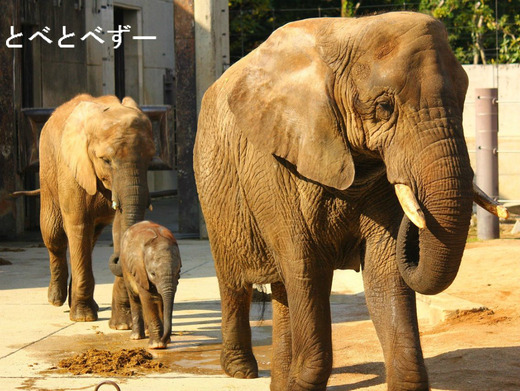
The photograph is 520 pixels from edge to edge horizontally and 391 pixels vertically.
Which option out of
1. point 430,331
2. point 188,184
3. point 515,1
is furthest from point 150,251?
point 515,1

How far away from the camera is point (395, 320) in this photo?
551 centimetres

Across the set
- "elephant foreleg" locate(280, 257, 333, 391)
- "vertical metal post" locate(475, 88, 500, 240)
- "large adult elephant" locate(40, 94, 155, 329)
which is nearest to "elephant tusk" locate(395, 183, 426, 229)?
"elephant foreleg" locate(280, 257, 333, 391)

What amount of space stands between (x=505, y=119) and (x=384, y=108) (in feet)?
43.8

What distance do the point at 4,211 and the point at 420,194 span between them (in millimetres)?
11420

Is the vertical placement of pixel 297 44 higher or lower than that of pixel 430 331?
higher

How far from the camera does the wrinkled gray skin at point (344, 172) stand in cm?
470

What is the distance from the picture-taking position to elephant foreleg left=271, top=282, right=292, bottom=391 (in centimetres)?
633

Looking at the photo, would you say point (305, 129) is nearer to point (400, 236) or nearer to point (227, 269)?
point (400, 236)

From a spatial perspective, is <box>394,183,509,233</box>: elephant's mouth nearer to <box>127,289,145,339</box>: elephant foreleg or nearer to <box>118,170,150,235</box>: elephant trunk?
<box>127,289,145,339</box>: elephant foreleg

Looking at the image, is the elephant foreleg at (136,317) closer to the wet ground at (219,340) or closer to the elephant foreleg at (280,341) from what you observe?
the wet ground at (219,340)

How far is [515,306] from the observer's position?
350 inches

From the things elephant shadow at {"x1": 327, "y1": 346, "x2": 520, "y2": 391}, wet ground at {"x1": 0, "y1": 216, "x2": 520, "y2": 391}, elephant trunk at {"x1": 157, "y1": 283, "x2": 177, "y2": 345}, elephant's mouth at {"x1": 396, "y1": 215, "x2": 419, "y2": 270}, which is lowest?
wet ground at {"x1": 0, "y1": 216, "x2": 520, "y2": 391}

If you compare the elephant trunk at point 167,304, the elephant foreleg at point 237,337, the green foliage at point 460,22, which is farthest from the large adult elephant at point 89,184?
the green foliage at point 460,22

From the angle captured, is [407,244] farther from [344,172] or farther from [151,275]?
[151,275]
